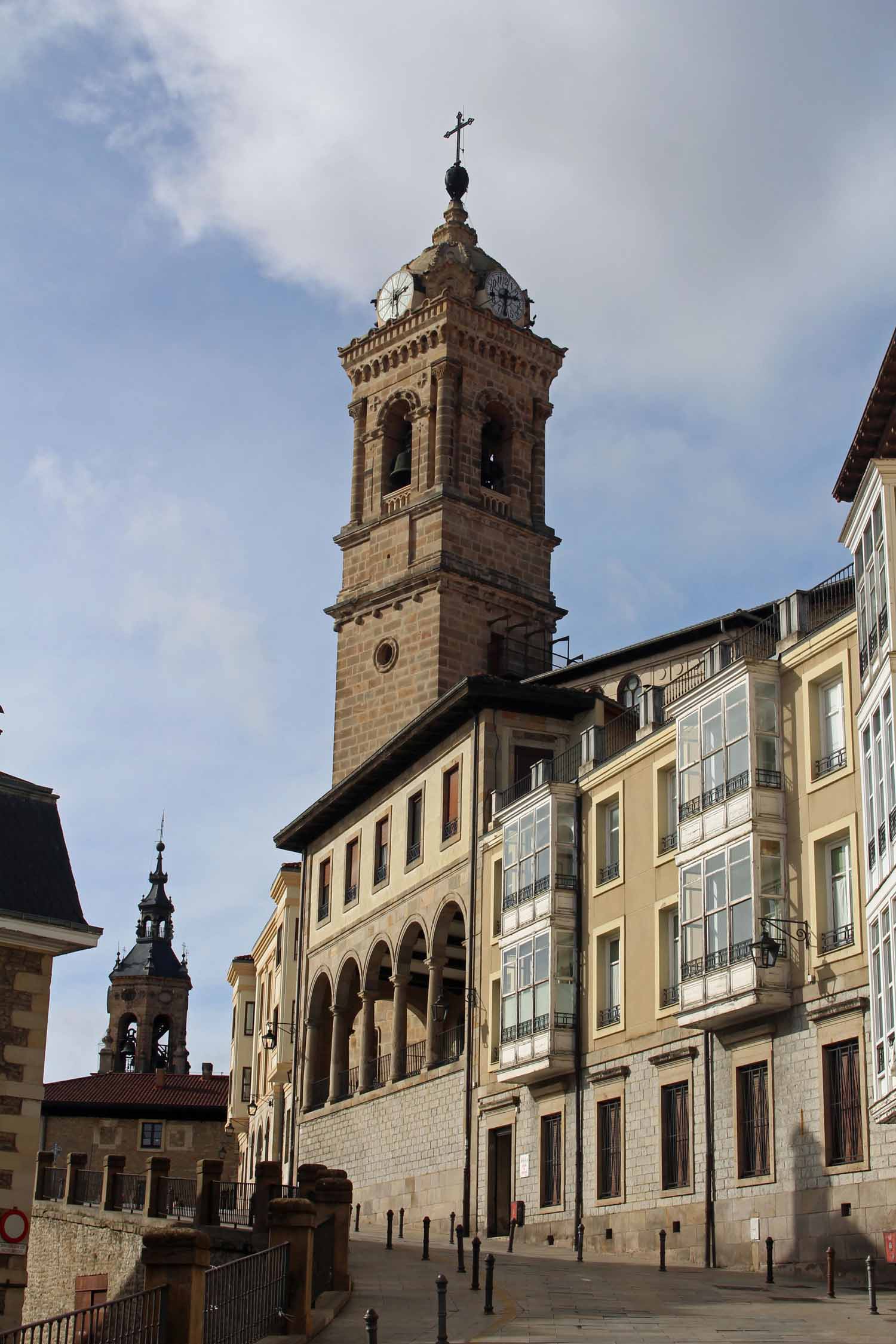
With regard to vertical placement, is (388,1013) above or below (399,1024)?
above

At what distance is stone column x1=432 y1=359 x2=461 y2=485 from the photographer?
5797cm

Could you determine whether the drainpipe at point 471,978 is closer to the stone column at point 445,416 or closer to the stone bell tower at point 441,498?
the stone bell tower at point 441,498

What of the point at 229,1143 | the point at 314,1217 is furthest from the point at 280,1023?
the point at 314,1217

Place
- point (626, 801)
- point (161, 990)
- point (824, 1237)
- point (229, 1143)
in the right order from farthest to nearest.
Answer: point (161, 990) → point (229, 1143) → point (626, 801) → point (824, 1237)

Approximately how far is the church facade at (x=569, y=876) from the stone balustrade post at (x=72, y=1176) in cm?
817

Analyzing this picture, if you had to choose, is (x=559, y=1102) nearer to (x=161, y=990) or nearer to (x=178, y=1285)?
(x=178, y=1285)

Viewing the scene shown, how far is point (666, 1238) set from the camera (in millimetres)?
31625

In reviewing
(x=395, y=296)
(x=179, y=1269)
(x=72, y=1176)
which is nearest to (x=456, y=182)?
(x=395, y=296)

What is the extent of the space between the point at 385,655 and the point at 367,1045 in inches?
519

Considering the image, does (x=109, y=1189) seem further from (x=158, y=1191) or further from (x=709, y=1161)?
(x=709, y=1161)

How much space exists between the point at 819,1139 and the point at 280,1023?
32.9 meters

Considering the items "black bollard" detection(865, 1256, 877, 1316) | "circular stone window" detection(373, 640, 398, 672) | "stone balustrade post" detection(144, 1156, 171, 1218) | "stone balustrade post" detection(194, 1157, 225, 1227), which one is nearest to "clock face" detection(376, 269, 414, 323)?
"circular stone window" detection(373, 640, 398, 672)

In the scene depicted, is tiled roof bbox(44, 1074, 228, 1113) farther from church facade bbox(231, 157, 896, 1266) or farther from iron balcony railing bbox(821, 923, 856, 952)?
iron balcony railing bbox(821, 923, 856, 952)

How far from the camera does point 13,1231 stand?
22.8m
